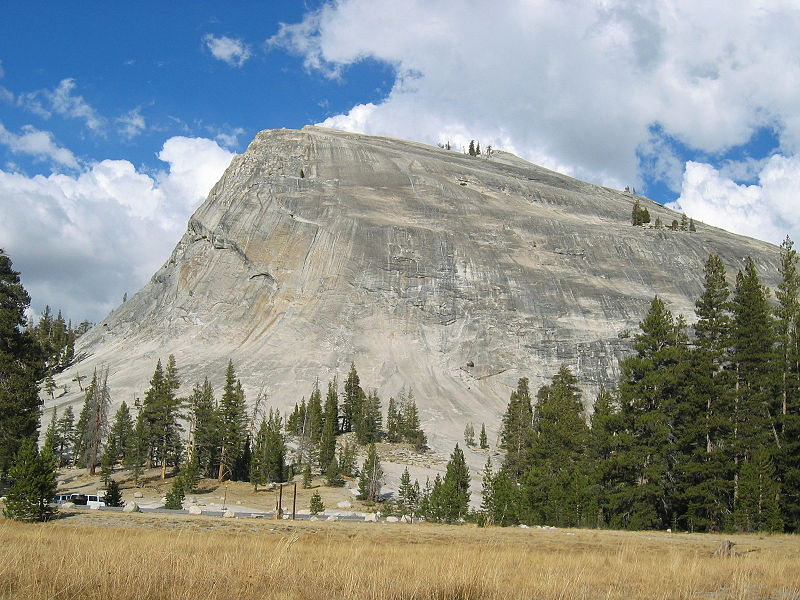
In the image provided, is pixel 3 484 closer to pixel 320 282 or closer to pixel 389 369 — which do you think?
pixel 389 369

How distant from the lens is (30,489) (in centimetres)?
2192

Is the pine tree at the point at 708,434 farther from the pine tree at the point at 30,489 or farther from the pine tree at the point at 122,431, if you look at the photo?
the pine tree at the point at 122,431

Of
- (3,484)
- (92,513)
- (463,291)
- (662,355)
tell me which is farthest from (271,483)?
(463,291)

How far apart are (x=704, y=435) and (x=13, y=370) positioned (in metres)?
36.2

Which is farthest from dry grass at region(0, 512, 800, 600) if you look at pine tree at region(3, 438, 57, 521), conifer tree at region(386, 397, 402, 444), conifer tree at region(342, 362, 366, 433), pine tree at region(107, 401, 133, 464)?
conifer tree at region(342, 362, 366, 433)

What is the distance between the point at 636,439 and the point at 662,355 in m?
4.69

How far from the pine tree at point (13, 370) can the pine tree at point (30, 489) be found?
40.2 feet

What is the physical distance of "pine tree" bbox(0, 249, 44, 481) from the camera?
1324 inches

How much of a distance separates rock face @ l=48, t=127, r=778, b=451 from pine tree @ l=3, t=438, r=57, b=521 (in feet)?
236

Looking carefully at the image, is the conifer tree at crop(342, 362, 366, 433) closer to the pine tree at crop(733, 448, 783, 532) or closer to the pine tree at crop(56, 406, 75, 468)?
the pine tree at crop(56, 406, 75, 468)

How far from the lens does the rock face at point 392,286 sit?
10750cm

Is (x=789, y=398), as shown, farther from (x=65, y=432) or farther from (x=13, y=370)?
(x=65, y=432)

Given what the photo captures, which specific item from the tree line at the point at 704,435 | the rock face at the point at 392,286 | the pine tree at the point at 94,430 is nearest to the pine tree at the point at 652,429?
the tree line at the point at 704,435

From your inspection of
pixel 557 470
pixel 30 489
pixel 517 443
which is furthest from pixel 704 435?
pixel 30 489
